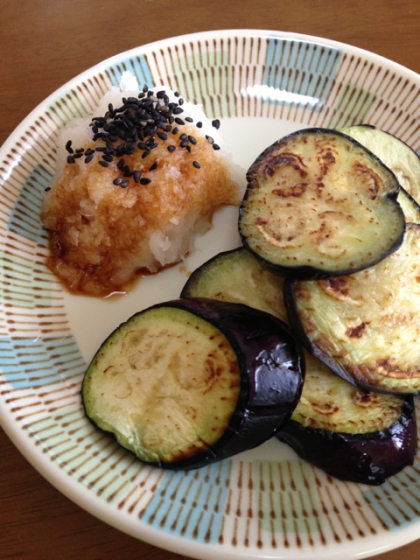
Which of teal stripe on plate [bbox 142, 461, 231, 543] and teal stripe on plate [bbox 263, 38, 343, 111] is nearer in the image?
teal stripe on plate [bbox 142, 461, 231, 543]

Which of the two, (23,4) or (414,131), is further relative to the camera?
(23,4)

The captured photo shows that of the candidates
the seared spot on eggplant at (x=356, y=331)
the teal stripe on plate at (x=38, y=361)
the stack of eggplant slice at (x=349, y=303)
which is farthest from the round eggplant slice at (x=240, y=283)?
the teal stripe on plate at (x=38, y=361)

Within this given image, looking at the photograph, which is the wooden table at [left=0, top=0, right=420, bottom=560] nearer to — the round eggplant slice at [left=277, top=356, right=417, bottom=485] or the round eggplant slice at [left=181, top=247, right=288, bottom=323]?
the round eggplant slice at [left=181, top=247, right=288, bottom=323]

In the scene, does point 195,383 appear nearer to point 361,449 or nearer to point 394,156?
point 361,449

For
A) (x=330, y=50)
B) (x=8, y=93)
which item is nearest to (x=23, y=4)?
(x=8, y=93)

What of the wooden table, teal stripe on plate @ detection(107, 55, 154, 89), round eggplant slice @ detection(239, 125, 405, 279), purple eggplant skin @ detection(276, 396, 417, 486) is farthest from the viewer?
the wooden table

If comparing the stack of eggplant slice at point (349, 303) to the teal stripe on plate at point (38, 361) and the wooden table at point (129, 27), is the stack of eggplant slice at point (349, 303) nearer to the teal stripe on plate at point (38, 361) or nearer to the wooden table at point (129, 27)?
the teal stripe on plate at point (38, 361)

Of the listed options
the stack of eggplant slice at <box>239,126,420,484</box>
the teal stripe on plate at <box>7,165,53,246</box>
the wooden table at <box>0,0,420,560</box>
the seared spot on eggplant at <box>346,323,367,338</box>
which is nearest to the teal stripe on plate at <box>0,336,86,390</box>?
the teal stripe on plate at <box>7,165,53,246</box>

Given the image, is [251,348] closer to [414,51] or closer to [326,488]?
[326,488]
